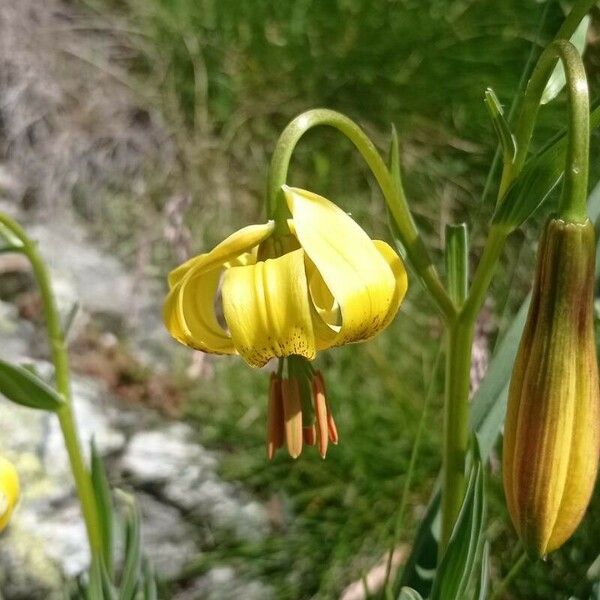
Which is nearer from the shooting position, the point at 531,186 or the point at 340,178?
the point at 531,186

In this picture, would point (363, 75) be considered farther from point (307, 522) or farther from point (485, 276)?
point (485, 276)

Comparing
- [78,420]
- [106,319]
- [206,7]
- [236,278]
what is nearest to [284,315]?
[236,278]

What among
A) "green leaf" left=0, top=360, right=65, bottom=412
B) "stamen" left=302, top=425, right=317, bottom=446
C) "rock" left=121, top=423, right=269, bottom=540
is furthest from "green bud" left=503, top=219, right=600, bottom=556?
"rock" left=121, top=423, right=269, bottom=540

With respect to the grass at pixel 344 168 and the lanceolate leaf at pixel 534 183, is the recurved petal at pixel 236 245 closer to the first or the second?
the lanceolate leaf at pixel 534 183

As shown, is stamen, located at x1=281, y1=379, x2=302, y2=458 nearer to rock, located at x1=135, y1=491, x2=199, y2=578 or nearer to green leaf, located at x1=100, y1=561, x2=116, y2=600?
green leaf, located at x1=100, y1=561, x2=116, y2=600

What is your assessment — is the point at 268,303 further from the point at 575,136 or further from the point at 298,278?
the point at 575,136

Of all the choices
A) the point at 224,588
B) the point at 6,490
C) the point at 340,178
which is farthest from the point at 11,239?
the point at 340,178
